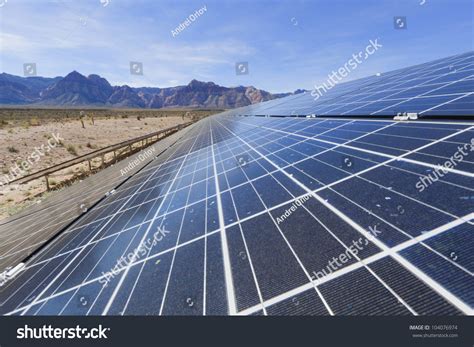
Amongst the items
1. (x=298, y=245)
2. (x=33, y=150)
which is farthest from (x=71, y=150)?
(x=298, y=245)

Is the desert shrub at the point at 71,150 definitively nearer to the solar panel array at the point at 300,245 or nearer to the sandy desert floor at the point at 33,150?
the sandy desert floor at the point at 33,150

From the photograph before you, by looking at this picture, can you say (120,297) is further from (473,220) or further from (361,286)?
(473,220)

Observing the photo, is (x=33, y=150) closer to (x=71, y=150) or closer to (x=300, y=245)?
(x=71, y=150)

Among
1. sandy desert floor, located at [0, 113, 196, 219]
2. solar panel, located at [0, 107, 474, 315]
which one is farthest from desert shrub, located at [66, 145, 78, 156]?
solar panel, located at [0, 107, 474, 315]

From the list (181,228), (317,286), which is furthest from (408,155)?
(181,228)

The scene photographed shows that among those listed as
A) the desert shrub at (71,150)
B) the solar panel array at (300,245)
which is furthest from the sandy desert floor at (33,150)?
the solar panel array at (300,245)

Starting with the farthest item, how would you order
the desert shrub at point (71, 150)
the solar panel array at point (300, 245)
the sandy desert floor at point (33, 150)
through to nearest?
the desert shrub at point (71, 150), the sandy desert floor at point (33, 150), the solar panel array at point (300, 245)
